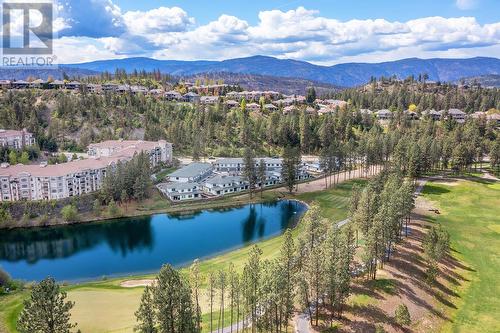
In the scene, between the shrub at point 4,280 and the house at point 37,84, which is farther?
the house at point 37,84

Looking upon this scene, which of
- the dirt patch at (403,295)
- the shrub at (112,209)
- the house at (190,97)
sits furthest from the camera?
the house at (190,97)

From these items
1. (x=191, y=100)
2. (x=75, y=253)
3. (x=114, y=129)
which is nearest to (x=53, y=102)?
(x=114, y=129)

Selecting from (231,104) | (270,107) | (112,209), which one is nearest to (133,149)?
(112,209)

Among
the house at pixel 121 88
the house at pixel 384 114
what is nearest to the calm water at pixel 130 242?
the house at pixel 384 114

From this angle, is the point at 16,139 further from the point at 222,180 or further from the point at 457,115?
the point at 457,115

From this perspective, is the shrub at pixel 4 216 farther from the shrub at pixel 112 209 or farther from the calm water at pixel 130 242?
the shrub at pixel 112 209

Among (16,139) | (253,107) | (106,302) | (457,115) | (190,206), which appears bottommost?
(106,302)

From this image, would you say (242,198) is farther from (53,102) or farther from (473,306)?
(53,102)
